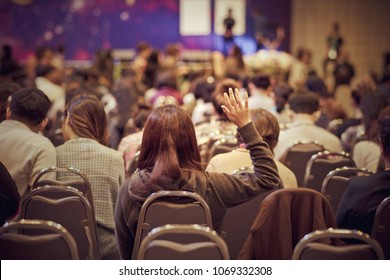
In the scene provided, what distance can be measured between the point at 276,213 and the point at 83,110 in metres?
1.79

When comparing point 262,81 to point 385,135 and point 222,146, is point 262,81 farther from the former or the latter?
point 385,135

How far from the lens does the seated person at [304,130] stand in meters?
5.91

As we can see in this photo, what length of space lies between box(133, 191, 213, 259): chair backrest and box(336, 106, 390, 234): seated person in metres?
0.79

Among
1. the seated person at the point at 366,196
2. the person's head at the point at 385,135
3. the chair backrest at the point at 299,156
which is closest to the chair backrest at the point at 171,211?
the seated person at the point at 366,196

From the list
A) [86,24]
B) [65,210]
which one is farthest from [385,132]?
[86,24]

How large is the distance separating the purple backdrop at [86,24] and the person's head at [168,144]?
54.0 ft

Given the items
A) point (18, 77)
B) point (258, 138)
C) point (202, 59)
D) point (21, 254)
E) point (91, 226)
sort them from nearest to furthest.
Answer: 1. point (21, 254)
2. point (258, 138)
3. point (91, 226)
4. point (18, 77)
5. point (202, 59)

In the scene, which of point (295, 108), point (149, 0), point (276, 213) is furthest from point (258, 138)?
point (149, 0)

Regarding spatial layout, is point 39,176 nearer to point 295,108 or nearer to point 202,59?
point 295,108

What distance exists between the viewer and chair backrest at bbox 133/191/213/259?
3293 millimetres

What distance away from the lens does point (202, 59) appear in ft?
61.5

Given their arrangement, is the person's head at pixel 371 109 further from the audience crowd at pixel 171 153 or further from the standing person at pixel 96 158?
the standing person at pixel 96 158

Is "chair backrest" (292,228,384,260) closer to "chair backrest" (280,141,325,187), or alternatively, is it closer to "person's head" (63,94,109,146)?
"person's head" (63,94,109,146)

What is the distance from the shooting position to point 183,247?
2.80m
